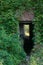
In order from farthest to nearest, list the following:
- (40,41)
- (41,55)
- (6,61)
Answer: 1. (40,41)
2. (41,55)
3. (6,61)

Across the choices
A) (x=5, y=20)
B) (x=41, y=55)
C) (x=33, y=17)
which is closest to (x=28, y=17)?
(x=33, y=17)

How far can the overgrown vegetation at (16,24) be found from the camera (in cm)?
837

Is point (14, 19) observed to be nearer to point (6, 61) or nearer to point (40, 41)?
point (40, 41)

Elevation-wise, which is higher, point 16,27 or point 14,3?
point 14,3

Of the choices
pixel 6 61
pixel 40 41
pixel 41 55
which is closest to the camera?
pixel 6 61

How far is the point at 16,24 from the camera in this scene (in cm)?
902

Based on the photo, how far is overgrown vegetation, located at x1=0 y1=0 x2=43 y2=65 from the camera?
837 centimetres

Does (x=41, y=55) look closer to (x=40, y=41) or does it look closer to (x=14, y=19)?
(x=40, y=41)

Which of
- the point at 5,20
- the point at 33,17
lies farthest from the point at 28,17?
the point at 5,20

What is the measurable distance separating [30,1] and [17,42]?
1.51 m

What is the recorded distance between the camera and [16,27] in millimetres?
9055

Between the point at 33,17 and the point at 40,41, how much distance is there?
0.81 m

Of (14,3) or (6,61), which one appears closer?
(6,61)

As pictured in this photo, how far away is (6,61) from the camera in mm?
7840
